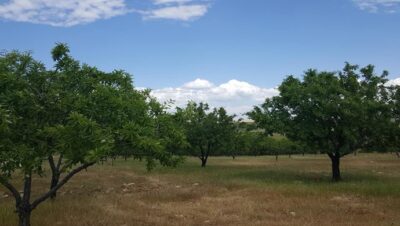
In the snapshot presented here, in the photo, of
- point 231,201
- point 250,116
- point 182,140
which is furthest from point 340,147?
point 182,140

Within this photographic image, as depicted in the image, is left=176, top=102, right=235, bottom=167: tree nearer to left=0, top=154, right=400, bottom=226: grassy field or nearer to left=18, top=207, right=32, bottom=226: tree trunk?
left=0, top=154, right=400, bottom=226: grassy field

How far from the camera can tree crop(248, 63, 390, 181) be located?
3219 cm

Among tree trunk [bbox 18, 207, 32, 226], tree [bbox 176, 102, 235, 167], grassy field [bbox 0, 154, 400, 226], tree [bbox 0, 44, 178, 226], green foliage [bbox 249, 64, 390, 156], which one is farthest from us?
tree [bbox 176, 102, 235, 167]

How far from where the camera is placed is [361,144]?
112 ft

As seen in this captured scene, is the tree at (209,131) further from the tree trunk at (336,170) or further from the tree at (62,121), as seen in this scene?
the tree at (62,121)

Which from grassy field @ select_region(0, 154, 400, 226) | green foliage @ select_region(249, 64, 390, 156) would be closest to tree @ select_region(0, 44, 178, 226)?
grassy field @ select_region(0, 154, 400, 226)

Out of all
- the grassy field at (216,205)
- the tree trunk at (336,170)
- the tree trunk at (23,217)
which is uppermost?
the tree trunk at (336,170)

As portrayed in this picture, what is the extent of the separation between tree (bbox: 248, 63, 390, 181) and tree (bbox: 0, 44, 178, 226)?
20.3 m

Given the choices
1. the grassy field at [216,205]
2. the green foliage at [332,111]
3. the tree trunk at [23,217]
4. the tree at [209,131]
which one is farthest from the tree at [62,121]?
the tree at [209,131]

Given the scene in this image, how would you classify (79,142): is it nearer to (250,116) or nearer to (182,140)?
(182,140)

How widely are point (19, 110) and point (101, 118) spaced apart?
2158 mm

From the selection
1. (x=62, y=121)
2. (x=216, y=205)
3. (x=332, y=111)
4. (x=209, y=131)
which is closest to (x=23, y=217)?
(x=62, y=121)

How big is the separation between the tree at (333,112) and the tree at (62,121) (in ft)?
66.4

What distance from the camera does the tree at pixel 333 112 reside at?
32188mm
